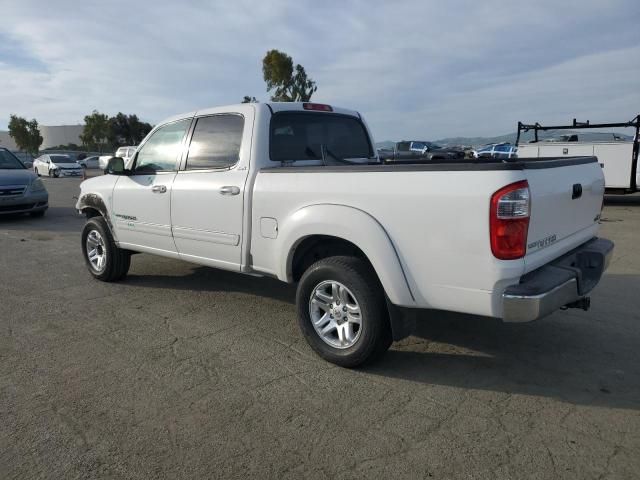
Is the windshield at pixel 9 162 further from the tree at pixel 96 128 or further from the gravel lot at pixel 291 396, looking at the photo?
the tree at pixel 96 128

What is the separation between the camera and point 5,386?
134 inches

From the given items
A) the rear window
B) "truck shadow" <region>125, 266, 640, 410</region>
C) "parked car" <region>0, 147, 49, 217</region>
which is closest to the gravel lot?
"truck shadow" <region>125, 266, 640, 410</region>

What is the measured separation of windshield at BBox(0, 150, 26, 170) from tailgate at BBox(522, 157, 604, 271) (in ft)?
39.6

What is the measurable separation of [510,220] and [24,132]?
246ft

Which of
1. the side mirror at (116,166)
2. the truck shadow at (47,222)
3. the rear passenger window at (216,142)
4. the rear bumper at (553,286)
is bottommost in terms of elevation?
the truck shadow at (47,222)

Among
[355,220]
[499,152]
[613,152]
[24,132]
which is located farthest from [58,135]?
[355,220]

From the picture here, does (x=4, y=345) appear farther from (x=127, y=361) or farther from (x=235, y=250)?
(x=235, y=250)

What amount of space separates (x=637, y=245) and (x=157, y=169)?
23.9 ft

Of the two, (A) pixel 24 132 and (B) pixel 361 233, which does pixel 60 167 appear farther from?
(A) pixel 24 132

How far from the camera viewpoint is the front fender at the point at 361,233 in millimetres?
3240

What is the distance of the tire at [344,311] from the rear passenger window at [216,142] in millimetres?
1409

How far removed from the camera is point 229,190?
14.0ft

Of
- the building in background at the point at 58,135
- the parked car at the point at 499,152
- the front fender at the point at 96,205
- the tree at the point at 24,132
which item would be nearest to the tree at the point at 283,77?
the parked car at the point at 499,152

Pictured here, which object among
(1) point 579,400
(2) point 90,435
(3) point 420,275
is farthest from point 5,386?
(1) point 579,400
